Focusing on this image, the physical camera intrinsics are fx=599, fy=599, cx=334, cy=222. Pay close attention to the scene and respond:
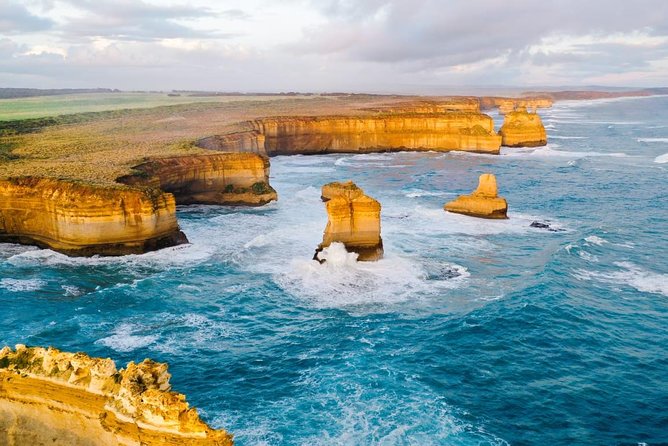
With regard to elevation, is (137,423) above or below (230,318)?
above

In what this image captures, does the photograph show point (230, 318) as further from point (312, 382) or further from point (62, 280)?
point (62, 280)

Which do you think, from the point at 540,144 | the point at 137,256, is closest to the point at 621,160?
the point at 540,144

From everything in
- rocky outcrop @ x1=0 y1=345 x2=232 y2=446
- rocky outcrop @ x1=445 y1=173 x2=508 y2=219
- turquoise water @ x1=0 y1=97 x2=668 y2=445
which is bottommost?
turquoise water @ x1=0 y1=97 x2=668 y2=445

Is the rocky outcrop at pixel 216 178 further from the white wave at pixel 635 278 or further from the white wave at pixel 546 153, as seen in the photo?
the white wave at pixel 546 153

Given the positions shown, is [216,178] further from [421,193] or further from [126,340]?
[126,340]

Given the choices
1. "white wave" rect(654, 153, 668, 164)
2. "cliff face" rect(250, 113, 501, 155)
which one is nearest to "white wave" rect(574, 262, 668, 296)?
"white wave" rect(654, 153, 668, 164)

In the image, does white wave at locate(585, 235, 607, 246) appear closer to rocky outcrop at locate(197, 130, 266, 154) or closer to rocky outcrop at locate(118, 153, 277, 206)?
rocky outcrop at locate(118, 153, 277, 206)
